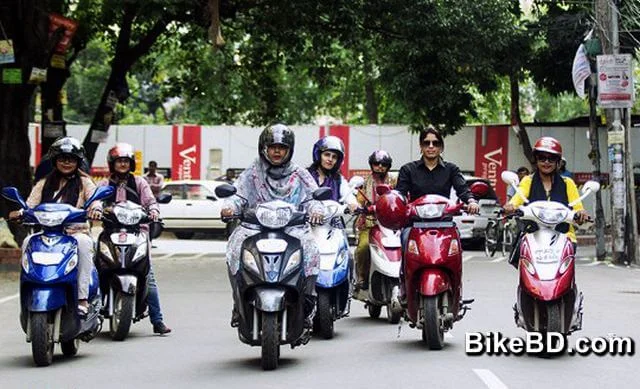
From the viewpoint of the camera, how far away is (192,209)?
3225cm

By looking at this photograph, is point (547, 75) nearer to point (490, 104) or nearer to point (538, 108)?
point (490, 104)

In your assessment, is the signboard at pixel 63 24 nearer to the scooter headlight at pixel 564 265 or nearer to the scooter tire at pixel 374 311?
the scooter tire at pixel 374 311

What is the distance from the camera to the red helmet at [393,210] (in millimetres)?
9930

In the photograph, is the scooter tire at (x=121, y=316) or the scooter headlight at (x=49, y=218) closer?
the scooter headlight at (x=49, y=218)

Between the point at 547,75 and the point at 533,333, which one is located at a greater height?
the point at 547,75

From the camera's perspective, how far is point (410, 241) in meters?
10.0

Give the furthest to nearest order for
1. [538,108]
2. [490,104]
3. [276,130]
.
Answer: [538,108], [490,104], [276,130]

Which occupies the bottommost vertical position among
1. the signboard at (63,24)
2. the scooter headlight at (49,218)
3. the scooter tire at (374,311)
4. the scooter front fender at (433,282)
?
the scooter tire at (374,311)

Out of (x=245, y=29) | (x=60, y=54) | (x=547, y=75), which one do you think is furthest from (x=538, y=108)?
(x=60, y=54)

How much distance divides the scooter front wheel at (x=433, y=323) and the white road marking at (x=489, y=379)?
0.84 meters

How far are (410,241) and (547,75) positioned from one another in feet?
73.3

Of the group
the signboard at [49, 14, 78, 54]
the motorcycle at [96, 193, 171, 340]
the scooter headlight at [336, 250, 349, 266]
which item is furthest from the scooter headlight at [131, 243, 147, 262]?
the signboard at [49, 14, 78, 54]

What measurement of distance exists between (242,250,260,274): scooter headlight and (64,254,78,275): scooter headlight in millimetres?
1400

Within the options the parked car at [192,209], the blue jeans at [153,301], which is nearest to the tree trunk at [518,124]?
the parked car at [192,209]
